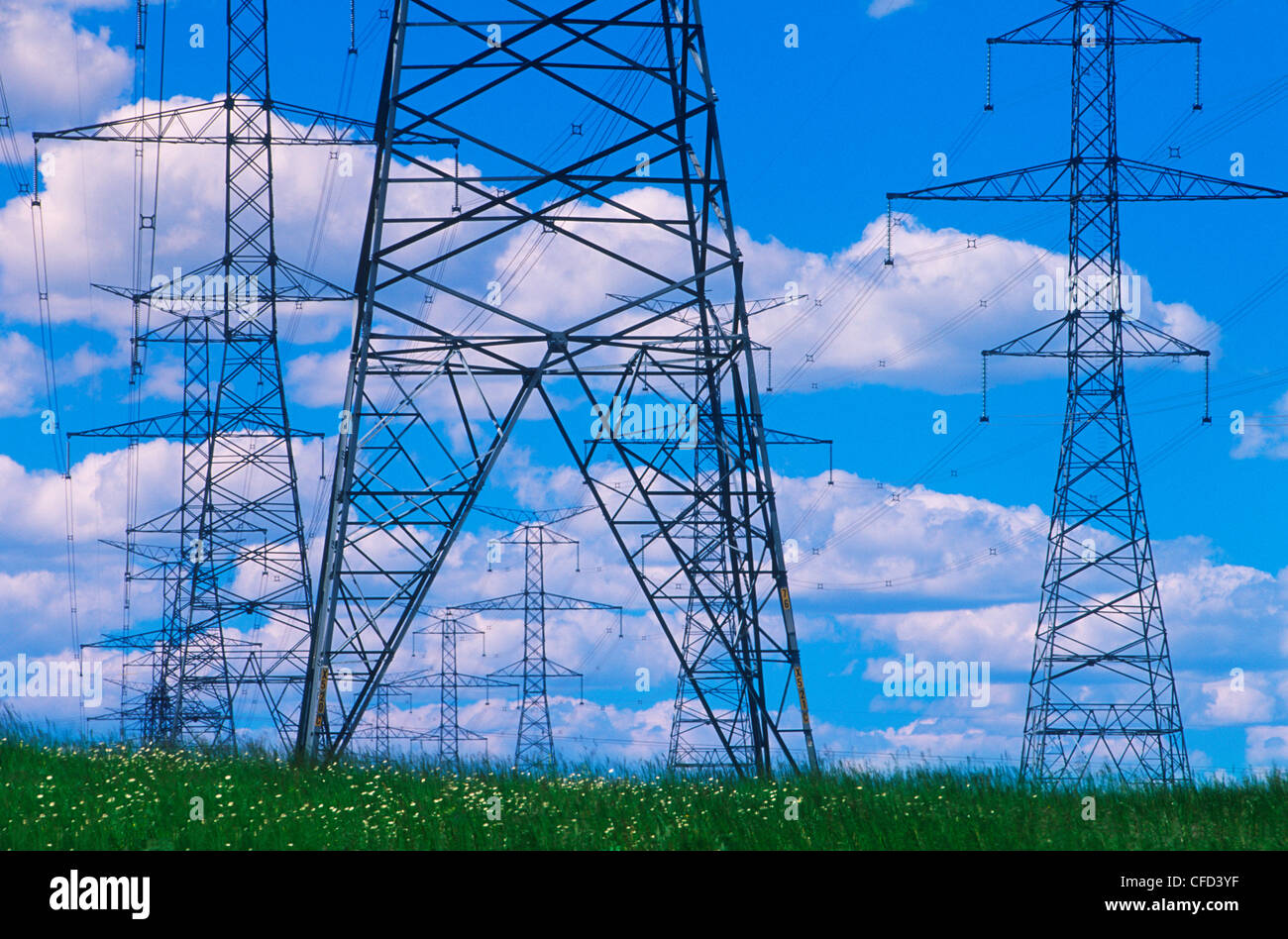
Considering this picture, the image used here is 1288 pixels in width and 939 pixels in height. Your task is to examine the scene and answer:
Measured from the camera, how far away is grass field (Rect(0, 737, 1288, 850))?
1230 centimetres

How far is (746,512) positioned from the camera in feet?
73.3

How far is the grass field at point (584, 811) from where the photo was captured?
1230 cm

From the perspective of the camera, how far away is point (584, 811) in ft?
45.5

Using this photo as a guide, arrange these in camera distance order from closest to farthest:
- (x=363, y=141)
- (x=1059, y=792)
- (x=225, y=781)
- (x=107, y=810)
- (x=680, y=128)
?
1. (x=107, y=810)
2. (x=1059, y=792)
3. (x=225, y=781)
4. (x=680, y=128)
5. (x=363, y=141)

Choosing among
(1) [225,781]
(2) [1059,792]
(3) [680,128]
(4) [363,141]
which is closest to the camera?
(2) [1059,792]

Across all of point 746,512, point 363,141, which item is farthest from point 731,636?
point 363,141

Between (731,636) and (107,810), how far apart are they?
34.4 ft

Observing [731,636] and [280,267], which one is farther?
[280,267]
